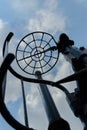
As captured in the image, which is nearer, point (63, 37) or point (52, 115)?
point (52, 115)

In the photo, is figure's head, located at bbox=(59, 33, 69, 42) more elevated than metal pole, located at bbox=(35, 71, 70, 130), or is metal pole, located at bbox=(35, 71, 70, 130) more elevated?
figure's head, located at bbox=(59, 33, 69, 42)

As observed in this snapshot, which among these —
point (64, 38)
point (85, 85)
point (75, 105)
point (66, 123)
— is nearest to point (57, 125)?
point (66, 123)

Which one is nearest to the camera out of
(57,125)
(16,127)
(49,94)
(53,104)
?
(16,127)

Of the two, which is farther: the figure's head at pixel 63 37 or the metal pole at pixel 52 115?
the figure's head at pixel 63 37

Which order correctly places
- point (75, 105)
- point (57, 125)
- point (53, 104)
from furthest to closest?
point (75, 105), point (53, 104), point (57, 125)

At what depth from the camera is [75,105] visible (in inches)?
189

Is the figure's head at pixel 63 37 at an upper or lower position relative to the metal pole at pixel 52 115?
upper

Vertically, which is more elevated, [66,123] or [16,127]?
[16,127]

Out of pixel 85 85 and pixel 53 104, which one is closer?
pixel 53 104

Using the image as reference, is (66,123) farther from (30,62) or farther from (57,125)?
(30,62)

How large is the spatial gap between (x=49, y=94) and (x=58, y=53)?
436 cm

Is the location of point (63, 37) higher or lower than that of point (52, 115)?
higher

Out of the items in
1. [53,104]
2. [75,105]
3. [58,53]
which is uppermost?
[58,53]

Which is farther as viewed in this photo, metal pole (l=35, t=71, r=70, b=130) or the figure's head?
the figure's head
